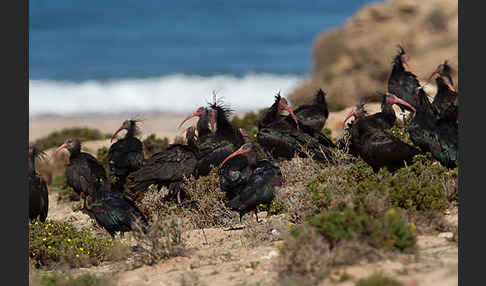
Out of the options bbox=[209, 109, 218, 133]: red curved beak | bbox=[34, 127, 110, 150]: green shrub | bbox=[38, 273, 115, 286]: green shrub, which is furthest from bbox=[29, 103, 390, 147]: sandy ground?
bbox=[38, 273, 115, 286]: green shrub

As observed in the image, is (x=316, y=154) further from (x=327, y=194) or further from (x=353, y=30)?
(x=353, y=30)

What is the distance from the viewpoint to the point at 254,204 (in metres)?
8.69

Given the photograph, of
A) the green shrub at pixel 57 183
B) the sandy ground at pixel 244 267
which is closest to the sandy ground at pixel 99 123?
the green shrub at pixel 57 183

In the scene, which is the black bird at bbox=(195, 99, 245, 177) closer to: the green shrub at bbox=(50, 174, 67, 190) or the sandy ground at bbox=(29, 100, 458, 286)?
the sandy ground at bbox=(29, 100, 458, 286)

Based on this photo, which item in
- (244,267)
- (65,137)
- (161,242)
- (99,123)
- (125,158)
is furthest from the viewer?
(99,123)

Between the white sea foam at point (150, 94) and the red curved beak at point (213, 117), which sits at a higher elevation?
the white sea foam at point (150, 94)

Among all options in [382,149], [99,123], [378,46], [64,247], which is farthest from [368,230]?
[378,46]

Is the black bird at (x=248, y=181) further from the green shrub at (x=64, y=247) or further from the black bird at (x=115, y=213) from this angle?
the green shrub at (x=64, y=247)

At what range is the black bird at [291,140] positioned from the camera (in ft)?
35.4

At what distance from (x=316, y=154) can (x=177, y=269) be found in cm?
408

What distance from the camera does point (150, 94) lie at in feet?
157

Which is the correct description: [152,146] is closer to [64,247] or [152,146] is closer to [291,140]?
[291,140]

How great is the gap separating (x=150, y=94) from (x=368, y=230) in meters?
42.7

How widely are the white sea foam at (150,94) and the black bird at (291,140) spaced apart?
95.6 ft
